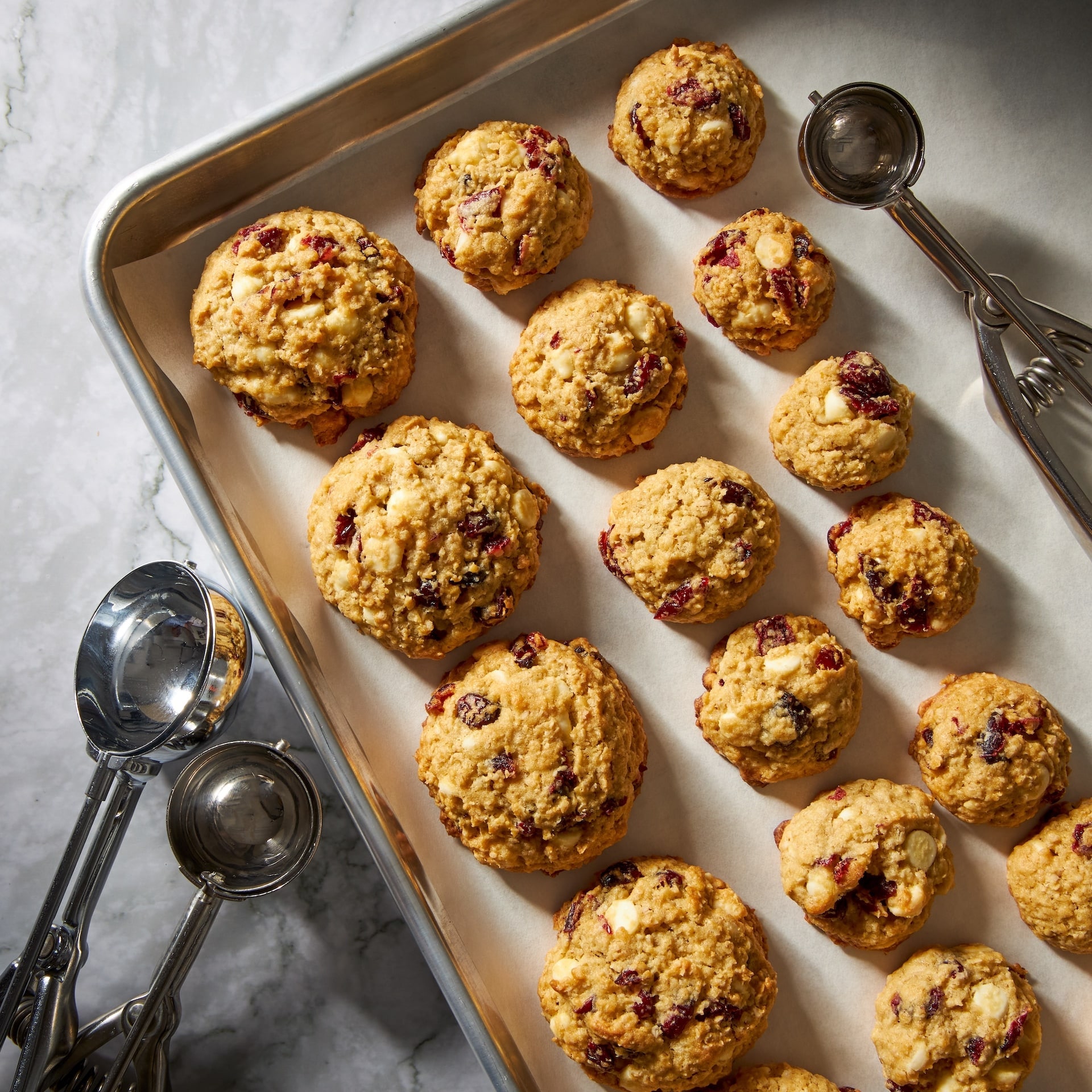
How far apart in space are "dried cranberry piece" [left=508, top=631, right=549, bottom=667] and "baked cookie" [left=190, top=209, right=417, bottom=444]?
2.15ft

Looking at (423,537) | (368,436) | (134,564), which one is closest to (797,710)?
(423,537)

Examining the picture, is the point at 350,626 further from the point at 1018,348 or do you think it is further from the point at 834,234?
the point at 1018,348

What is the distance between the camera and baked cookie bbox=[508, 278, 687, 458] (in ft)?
6.70

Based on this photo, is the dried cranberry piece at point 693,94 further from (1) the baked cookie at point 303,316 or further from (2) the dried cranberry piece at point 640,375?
(1) the baked cookie at point 303,316

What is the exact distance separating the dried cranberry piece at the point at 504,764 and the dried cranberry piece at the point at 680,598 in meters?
0.49

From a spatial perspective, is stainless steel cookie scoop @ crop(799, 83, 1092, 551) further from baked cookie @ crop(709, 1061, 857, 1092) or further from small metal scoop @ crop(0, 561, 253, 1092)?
small metal scoop @ crop(0, 561, 253, 1092)

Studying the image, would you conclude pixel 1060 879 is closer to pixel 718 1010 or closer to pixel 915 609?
pixel 915 609

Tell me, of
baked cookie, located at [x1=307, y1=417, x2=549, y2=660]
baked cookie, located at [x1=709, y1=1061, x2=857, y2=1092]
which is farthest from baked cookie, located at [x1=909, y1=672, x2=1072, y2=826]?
baked cookie, located at [x1=307, y1=417, x2=549, y2=660]

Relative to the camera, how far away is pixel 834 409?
2102mm

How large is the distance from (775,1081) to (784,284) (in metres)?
1.86

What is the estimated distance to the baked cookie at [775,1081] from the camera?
2074 millimetres

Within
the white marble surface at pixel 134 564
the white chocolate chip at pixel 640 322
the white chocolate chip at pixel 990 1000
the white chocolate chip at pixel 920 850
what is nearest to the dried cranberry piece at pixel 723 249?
the white chocolate chip at pixel 640 322

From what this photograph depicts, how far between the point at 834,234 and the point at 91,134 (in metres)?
1.90

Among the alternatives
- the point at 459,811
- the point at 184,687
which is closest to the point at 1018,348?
the point at 459,811
